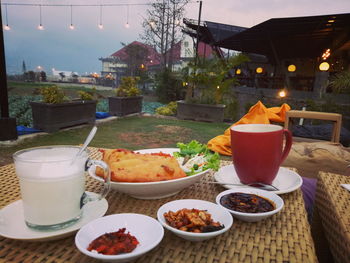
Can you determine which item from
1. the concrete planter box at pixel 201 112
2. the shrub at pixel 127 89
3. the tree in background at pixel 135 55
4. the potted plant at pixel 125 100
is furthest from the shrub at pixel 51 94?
the tree in background at pixel 135 55

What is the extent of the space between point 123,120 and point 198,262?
28.5 feet

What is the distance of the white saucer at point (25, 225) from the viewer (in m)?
0.68

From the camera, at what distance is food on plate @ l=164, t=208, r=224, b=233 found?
2.36 ft

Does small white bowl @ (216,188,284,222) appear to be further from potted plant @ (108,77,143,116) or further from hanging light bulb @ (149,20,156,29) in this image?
hanging light bulb @ (149,20,156,29)

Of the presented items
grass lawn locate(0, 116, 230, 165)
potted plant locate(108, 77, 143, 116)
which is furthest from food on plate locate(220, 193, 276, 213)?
potted plant locate(108, 77, 143, 116)

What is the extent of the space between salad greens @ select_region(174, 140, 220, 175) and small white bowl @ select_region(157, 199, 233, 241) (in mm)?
237

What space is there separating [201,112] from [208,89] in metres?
1.54

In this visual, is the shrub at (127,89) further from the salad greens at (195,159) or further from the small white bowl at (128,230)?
the small white bowl at (128,230)

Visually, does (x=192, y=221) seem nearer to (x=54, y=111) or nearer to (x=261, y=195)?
(x=261, y=195)

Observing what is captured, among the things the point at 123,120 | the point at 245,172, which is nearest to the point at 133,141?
the point at 123,120

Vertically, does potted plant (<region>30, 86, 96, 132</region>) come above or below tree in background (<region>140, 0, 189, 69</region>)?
below

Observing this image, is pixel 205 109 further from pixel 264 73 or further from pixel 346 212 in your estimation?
pixel 264 73

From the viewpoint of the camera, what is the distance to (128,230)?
0.72 metres

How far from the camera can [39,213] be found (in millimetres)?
708
